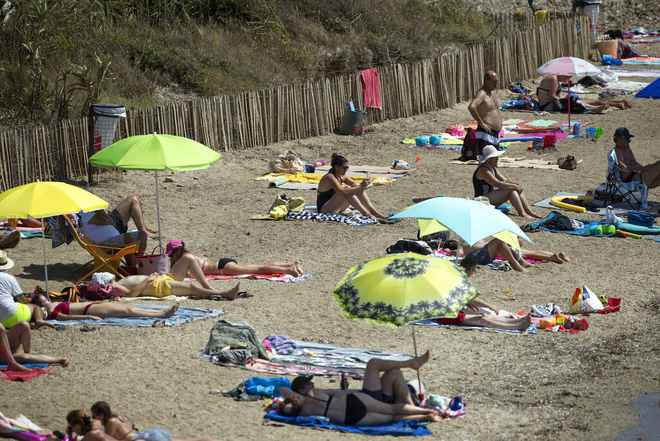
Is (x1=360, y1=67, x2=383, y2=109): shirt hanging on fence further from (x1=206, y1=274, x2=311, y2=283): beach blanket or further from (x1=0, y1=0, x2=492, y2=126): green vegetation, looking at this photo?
(x1=206, y1=274, x2=311, y2=283): beach blanket

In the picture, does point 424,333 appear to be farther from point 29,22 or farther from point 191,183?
point 29,22

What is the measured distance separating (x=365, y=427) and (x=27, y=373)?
291 cm

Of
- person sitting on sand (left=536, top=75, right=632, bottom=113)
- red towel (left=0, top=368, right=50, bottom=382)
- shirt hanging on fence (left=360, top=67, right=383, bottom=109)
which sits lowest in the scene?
red towel (left=0, top=368, right=50, bottom=382)

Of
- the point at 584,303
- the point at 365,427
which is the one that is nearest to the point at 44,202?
the point at 365,427

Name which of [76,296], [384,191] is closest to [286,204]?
[384,191]

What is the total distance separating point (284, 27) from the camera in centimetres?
2828

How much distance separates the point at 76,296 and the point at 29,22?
11.2 meters

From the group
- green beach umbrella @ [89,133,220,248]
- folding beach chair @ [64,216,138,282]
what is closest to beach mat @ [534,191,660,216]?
green beach umbrella @ [89,133,220,248]

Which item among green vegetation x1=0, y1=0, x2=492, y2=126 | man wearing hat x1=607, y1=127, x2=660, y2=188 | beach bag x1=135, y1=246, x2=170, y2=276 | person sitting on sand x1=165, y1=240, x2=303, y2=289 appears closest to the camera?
person sitting on sand x1=165, y1=240, x2=303, y2=289

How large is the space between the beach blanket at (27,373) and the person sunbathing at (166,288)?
7.19ft

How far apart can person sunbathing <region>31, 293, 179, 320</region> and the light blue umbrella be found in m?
2.61

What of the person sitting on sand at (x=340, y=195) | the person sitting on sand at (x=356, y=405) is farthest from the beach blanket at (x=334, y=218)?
the person sitting on sand at (x=356, y=405)

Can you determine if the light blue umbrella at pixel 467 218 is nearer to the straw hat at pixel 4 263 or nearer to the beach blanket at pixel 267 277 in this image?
the beach blanket at pixel 267 277

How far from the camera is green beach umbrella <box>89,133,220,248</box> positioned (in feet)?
45.9
